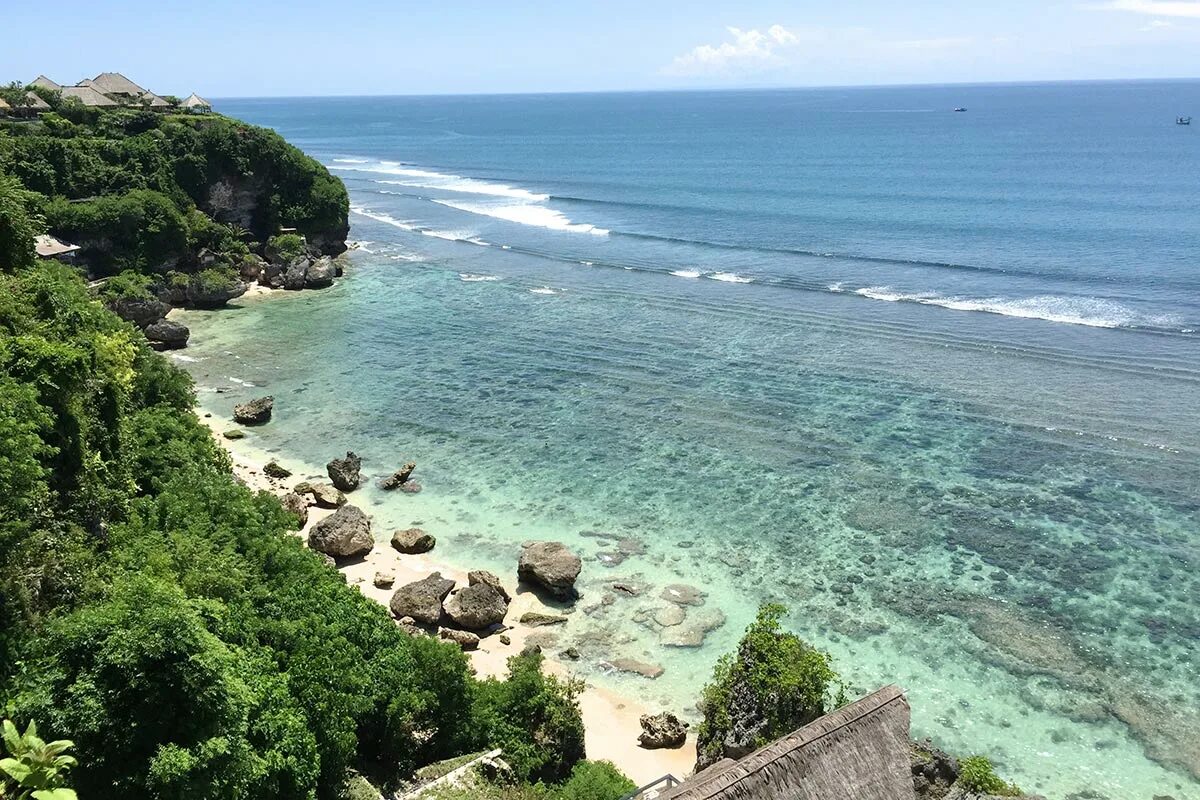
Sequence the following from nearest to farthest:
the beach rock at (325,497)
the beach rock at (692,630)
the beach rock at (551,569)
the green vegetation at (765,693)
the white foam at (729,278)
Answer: the green vegetation at (765,693) → the beach rock at (692,630) → the beach rock at (551,569) → the beach rock at (325,497) → the white foam at (729,278)

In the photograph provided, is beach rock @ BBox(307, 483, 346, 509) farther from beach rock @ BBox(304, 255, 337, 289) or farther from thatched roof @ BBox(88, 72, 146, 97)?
thatched roof @ BBox(88, 72, 146, 97)

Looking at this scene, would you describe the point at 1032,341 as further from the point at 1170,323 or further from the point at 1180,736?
the point at 1180,736

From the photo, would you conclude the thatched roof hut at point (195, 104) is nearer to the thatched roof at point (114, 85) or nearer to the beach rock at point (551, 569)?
the thatched roof at point (114, 85)

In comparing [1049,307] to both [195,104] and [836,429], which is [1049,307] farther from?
[195,104]

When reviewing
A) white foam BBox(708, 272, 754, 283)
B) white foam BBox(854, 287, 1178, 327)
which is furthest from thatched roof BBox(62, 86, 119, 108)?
white foam BBox(854, 287, 1178, 327)

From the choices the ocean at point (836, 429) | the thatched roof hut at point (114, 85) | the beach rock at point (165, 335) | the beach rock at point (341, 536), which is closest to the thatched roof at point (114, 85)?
the thatched roof hut at point (114, 85)
